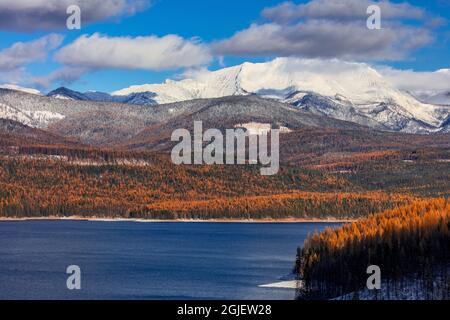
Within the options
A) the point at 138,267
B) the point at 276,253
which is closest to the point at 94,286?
the point at 138,267

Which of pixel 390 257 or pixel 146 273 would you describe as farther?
pixel 146 273

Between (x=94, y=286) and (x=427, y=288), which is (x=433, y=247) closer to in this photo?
(x=427, y=288)

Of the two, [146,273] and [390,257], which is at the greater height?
Answer: [390,257]

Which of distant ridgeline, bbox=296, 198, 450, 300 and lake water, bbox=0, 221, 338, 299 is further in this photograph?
lake water, bbox=0, 221, 338, 299

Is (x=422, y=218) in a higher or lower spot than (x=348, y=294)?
higher

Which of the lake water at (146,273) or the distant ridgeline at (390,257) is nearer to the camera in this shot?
the distant ridgeline at (390,257)

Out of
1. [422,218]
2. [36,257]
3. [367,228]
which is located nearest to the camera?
[422,218]
